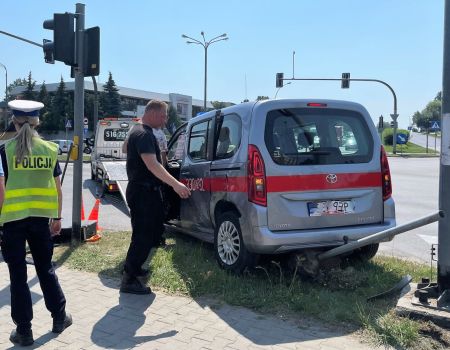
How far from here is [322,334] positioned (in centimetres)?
396

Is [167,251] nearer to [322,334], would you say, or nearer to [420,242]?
[322,334]

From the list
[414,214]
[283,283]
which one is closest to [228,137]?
[283,283]

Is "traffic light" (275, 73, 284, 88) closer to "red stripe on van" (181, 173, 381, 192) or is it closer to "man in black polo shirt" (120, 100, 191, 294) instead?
"red stripe on van" (181, 173, 381, 192)

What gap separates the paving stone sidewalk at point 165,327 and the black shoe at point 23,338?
55 mm

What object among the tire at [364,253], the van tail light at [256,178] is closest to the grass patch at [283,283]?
the tire at [364,253]

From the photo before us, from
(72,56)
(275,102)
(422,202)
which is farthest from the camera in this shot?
(422,202)

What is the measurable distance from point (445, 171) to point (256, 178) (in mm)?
1730

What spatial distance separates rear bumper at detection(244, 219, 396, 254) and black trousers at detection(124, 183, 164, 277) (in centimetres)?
97

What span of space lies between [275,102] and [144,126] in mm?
1384

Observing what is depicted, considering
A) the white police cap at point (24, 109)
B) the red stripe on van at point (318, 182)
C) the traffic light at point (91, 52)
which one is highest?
the traffic light at point (91, 52)

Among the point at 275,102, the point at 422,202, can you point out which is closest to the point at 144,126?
the point at 275,102

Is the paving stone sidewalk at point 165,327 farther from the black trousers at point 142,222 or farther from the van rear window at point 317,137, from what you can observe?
the van rear window at point 317,137

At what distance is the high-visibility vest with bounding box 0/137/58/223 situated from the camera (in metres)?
3.69

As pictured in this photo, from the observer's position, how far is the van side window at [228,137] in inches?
213
